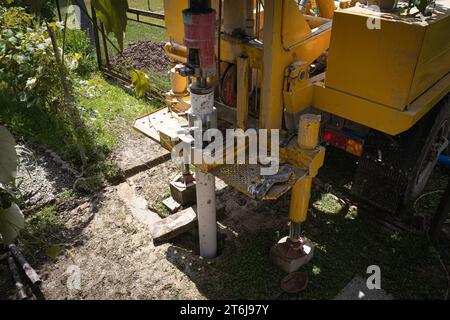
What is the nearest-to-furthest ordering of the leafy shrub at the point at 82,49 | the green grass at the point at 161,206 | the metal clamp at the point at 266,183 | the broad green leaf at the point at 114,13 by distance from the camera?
1. the broad green leaf at the point at 114,13
2. the metal clamp at the point at 266,183
3. the green grass at the point at 161,206
4. the leafy shrub at the point at 82,49

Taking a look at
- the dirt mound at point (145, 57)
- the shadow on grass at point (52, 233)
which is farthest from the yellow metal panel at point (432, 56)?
the dirt mound at point (145, 57)

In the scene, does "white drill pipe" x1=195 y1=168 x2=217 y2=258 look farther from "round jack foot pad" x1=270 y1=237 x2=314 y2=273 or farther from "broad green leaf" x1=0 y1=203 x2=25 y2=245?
"broad green leaf" x1=0 y1=203 x2=25 y2=245

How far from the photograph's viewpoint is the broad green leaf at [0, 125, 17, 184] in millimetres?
1382

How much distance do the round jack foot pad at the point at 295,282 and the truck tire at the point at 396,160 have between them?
40.9 inches

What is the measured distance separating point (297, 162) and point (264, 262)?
36.2 inches

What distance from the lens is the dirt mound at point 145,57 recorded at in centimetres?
636

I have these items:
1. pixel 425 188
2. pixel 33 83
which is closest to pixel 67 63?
pixel 33 83

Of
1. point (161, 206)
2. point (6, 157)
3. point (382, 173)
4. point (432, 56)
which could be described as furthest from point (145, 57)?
point (6, 157)

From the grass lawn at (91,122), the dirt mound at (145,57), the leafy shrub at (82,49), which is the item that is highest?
the leafy shrub at (82,49)

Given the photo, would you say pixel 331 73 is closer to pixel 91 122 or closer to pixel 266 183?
pixel 266 183

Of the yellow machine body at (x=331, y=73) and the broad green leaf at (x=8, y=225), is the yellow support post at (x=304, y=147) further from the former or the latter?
the broad green leaf at (x=8, y=225)

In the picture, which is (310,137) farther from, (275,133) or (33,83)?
(33,83)

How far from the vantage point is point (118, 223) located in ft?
11.1

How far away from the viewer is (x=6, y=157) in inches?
54.7
